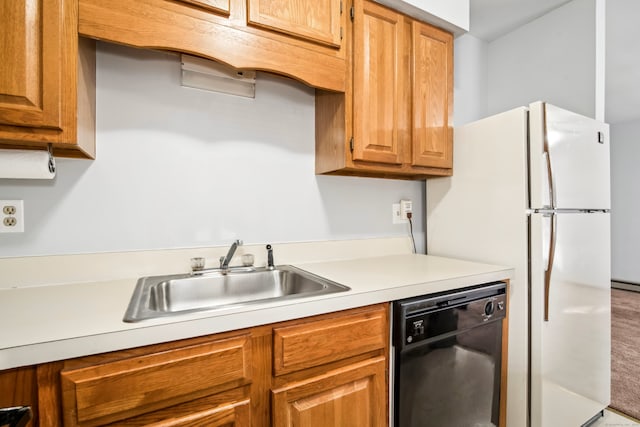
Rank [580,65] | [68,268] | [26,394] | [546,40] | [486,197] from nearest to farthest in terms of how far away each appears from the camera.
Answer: [26,394], [68,268], [486,197], [580,65], [546,40]

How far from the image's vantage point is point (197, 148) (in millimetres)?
1415

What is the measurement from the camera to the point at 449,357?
1247mm

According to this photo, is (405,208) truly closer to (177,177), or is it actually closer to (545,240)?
(545,240)

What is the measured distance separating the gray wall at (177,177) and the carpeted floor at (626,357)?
204cm

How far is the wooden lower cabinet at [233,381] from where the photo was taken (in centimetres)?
70

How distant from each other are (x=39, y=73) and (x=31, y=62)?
0.11ft

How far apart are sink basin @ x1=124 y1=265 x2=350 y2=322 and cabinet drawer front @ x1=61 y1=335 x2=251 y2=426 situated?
0.24 meters

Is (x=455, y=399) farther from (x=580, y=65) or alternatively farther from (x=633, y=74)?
(x=633, y=74)

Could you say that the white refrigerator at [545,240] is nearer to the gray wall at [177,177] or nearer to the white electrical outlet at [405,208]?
the white electrical outlet at [405,208]

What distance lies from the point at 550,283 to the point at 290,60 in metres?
1.53

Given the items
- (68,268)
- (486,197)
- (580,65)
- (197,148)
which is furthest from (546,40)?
(68,268)

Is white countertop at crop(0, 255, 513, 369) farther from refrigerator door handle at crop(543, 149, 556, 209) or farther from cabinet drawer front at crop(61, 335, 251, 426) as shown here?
refrigerator door handle at crop(543, 149, 556, 209)

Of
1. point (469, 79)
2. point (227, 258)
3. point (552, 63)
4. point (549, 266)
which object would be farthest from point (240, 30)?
point (552, 63)

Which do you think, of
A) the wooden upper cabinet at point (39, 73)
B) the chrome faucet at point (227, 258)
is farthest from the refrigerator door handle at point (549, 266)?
the wooden upper cabinet at point (39, 73)
